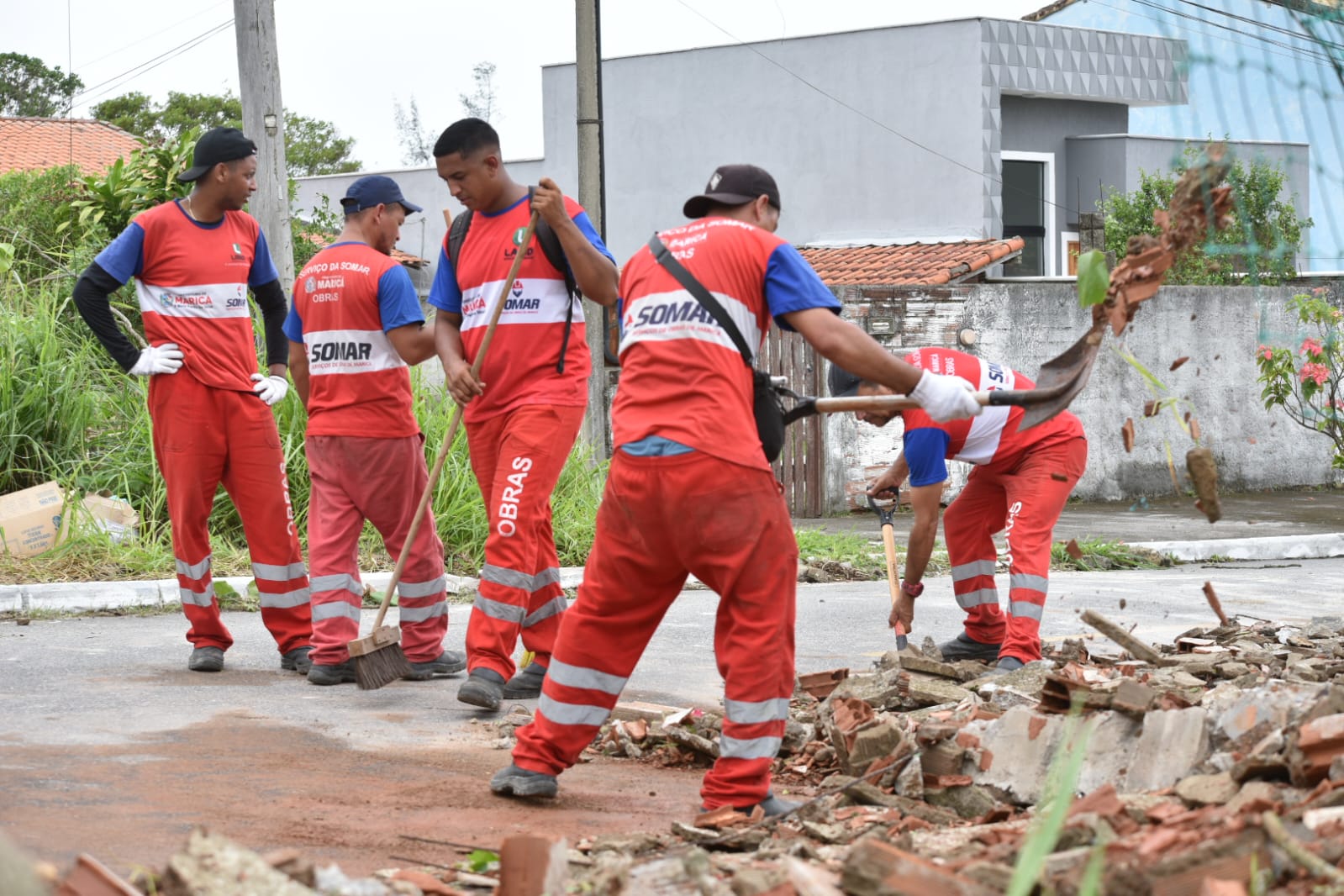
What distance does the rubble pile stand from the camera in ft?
9.77

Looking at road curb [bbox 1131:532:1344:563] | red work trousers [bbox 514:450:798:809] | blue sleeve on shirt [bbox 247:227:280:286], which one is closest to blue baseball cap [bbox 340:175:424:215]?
blue sleeve on shirt [bbox 247:227:280:286]

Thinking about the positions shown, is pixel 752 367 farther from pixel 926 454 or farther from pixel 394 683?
pixel 394 683

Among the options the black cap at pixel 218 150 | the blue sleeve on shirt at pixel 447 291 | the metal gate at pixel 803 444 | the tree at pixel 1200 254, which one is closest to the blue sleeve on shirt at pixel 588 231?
the blue sleeve on shirt at pixel 447 291

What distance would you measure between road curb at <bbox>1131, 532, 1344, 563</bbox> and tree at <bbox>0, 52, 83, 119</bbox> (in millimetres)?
44642

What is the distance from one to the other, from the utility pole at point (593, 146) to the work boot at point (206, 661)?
20.6ft

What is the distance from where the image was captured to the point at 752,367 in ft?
14.4

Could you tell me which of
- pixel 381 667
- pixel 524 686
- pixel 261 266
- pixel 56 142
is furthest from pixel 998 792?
pixel 56 142

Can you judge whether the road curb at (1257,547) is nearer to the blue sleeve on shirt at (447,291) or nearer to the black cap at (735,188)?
the blue sleeve on shirt at (447,291)

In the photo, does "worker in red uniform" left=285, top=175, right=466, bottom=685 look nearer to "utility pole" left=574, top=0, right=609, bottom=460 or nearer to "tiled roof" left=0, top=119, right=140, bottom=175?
"utility pole" left=574, top=0, right=609, bottom=460

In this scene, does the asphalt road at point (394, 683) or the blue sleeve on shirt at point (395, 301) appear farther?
the blue sleeve on shirt at point (395, 301)

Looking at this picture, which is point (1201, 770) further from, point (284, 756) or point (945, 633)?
point (945, 633)

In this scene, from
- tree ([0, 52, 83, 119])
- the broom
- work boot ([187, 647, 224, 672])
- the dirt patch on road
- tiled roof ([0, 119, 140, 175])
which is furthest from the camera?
tree ([0, 52, 83, 119])

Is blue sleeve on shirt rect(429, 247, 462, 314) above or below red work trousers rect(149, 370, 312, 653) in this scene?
above

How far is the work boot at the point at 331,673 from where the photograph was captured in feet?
21.1
